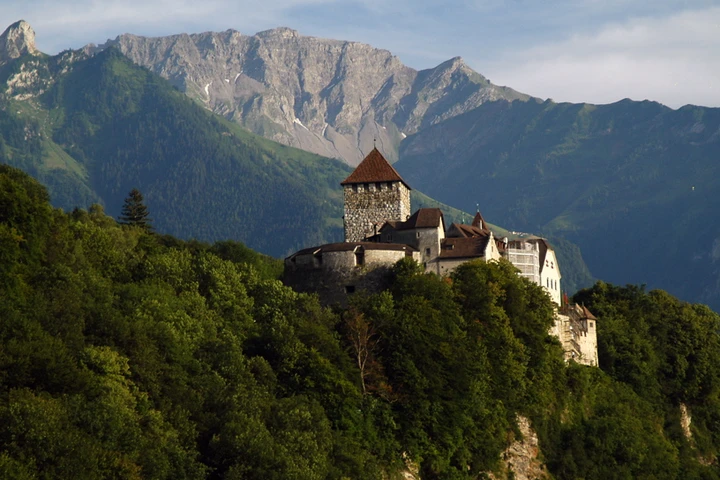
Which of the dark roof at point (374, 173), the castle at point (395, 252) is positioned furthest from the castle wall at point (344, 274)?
the dark roof at point (374, 173)

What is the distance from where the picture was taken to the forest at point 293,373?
6216 centimetres

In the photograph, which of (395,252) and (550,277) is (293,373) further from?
(550,277)

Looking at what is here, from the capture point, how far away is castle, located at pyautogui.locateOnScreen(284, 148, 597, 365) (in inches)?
3807

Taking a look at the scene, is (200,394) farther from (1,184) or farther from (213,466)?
(1,184)

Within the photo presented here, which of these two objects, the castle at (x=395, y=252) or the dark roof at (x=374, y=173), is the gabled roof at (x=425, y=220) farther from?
the dark roof at (x=374, y=173)

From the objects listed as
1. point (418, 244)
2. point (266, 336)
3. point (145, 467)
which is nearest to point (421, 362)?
point (266, 336)

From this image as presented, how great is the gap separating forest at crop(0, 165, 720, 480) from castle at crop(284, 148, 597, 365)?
2.62 metres

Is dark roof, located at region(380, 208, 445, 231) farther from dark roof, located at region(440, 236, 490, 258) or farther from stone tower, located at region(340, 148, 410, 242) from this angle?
stone tower, located at region(340, 148, 410, 242)

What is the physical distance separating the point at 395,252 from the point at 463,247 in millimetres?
7437

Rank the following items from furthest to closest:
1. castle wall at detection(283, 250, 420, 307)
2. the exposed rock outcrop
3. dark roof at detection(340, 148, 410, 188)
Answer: dark roof at detection(340, 148, 410, 188), castle wall at detection(283, 250, 420, 307), the exposed rock outcrop

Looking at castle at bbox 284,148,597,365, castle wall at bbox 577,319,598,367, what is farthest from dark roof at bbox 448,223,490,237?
castle wall at bbox 577,319,598,367

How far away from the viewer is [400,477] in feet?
262

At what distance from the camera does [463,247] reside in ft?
335

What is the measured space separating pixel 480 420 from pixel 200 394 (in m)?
27.0
